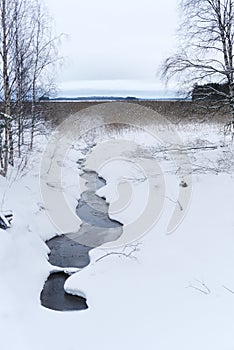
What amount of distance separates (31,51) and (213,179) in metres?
7.25

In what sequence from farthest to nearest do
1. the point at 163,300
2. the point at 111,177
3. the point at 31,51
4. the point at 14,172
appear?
the point at 111,177 → the point at 31,51 → the point at 14,172 → the point at 163,300

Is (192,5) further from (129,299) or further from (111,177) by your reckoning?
(129,299)

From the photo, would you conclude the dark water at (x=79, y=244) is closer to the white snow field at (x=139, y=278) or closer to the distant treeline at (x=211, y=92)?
the white snow field at (x=139, y=278)

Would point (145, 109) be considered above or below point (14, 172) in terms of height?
above

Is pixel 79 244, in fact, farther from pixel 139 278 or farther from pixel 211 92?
pixel 211 92

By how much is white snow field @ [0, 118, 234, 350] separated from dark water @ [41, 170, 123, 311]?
17cm

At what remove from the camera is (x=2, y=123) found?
9.08 meters

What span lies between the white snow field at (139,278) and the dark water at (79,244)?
0.17 m

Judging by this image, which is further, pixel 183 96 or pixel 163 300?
pixel 183 96

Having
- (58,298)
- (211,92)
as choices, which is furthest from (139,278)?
(211,92)

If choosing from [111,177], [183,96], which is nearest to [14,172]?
[111,177]

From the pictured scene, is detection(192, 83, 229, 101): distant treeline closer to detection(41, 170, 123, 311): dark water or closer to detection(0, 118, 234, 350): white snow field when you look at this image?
detection(0, 118, 234, 350): white snow field

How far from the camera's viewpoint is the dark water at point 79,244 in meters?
5.48

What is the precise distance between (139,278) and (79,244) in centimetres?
238
